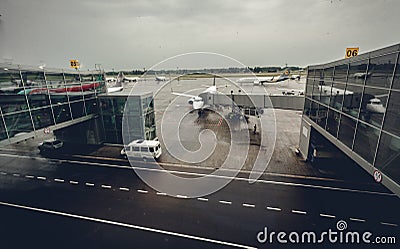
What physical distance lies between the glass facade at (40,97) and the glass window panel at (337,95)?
29.4 metres

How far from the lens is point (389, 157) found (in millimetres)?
9859

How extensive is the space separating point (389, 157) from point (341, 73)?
847 cm

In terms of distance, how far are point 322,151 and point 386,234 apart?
9.54 m

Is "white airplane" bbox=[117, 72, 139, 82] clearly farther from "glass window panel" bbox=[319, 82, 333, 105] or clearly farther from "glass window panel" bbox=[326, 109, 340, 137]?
"glass window panel" bbox=[326, 109, 340, 137]

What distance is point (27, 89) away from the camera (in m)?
17.6

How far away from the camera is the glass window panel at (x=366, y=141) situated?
11039 mm

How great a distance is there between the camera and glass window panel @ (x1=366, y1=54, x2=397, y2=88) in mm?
9945

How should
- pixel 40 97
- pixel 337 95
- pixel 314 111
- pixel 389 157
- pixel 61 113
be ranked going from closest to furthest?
pixel 389 157, pixel 337 95, pixel 40 97, pixel 314 111, pixel 61 113

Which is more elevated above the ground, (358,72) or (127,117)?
(358,72)

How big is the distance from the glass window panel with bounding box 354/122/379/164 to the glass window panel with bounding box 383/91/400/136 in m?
1.02

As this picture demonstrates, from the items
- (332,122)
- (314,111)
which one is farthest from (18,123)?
(314,111)

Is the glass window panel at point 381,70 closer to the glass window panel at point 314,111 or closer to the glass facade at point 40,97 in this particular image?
the glass window panel at point 314,111

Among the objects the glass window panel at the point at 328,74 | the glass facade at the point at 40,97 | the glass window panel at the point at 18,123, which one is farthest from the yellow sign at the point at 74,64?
the glass window panel at the point at 328,74

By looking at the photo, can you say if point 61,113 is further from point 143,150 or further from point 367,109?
point 367,109
